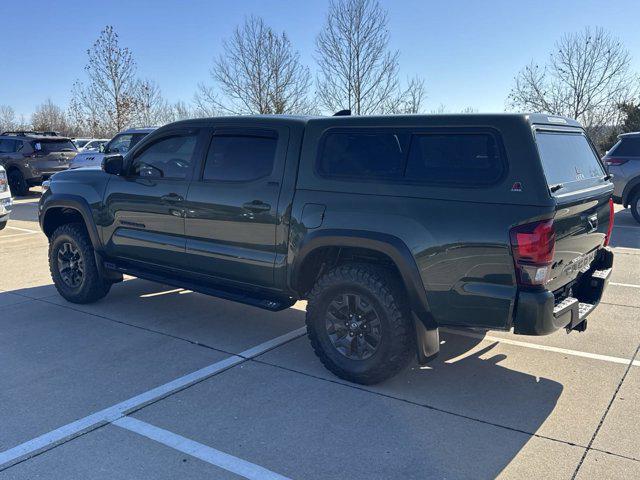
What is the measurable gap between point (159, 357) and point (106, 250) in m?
1.57

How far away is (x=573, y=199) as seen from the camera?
348cm

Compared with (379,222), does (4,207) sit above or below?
below

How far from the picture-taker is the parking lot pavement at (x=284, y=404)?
9.81 ft

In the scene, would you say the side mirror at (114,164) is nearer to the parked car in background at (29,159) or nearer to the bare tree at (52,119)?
the parked car in background at (29,159)

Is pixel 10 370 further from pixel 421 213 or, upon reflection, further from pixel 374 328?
pixel 421 213

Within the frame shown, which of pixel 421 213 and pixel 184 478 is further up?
pixel 421 213

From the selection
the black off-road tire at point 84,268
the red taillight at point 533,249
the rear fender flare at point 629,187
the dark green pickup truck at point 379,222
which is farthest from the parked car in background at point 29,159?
the red taillight at point 533,249

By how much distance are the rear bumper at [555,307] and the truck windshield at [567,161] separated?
26.0 inches

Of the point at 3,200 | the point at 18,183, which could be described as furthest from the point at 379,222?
the point at 18,183

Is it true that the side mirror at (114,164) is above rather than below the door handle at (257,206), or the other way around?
above

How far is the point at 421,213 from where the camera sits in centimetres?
355

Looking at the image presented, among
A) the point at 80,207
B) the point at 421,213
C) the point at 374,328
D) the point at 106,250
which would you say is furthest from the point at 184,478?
the point at 80,207

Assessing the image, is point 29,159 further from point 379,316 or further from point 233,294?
point 379,316

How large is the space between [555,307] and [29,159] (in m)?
16.3
